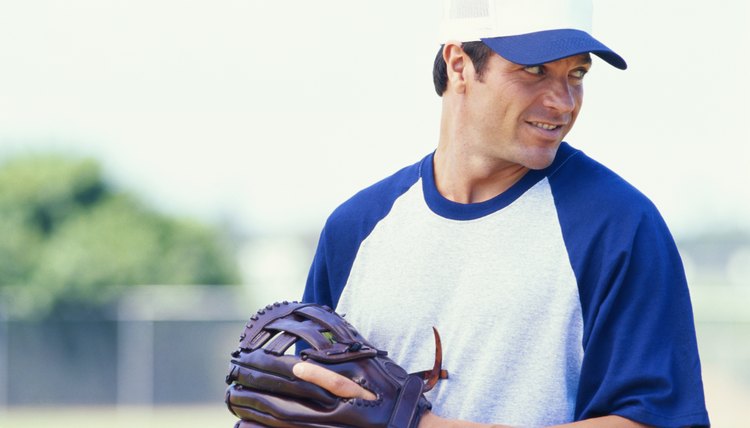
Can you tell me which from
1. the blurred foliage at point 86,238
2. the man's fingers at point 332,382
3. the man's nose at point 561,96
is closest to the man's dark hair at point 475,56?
the man's nose at point 561,96

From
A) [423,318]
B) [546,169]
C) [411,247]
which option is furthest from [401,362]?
[546,169]

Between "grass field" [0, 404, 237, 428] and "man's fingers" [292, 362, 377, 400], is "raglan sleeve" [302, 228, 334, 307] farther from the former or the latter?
"grass field" [0, 404, 237, 428]

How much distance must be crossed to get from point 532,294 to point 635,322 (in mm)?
223

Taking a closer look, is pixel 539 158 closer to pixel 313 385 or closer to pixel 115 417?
pixel 313 385

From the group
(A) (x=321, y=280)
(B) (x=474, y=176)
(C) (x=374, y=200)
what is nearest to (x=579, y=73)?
(B) (x=474, y=176)

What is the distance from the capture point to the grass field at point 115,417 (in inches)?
575

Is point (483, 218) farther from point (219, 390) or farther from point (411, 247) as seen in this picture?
point (219, 390)

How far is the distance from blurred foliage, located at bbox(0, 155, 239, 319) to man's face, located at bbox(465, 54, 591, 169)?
624 inches

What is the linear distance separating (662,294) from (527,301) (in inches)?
10.5

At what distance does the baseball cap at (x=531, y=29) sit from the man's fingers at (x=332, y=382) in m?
0.68

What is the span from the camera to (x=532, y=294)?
2090mm

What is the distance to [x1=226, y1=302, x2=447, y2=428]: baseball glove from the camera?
80.1 inches

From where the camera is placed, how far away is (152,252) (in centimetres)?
2017

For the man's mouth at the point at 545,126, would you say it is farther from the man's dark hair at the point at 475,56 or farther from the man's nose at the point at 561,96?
the man's dark hair at the point at 475,56
